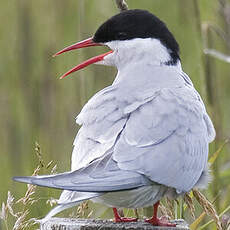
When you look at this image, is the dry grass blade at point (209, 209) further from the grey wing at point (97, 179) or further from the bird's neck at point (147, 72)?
the bird's neck at point (147, 72)

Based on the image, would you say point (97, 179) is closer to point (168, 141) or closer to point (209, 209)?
point (168, 141)

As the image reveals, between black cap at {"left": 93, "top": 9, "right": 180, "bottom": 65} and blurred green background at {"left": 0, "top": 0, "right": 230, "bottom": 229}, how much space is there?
3.02ft

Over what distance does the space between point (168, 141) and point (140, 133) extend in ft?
0.39

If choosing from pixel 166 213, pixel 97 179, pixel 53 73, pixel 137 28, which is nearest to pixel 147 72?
pixel 137 28

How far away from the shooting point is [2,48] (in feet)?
19.3

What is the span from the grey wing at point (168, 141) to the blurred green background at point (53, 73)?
3.99ft

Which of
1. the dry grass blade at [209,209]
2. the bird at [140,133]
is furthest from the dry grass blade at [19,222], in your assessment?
the dry grass blade at [209,209]

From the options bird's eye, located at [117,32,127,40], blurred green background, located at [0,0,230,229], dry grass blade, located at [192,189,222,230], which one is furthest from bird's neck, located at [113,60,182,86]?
blurred green background, located at [0,0,230,229]

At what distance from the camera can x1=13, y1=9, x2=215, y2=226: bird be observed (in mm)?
3219

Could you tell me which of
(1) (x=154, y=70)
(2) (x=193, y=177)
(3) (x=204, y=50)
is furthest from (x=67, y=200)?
(3) (x=204, y=50)

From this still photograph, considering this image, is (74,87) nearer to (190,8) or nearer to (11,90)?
(11,90)

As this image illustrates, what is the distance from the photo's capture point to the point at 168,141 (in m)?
3.45

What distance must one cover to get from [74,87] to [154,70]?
6.73ft

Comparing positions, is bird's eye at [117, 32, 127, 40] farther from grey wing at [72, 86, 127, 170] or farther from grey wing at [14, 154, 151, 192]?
grey wing at [14, 154, 151, 192]
